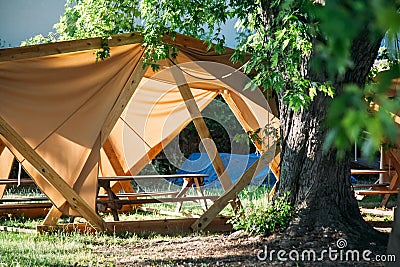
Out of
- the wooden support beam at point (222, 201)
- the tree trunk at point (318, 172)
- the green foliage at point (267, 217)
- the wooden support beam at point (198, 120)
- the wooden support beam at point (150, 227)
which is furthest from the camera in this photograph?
the wooden support beam at point (198, 120)

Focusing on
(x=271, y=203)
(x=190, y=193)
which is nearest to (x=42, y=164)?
(x=271, y=203)

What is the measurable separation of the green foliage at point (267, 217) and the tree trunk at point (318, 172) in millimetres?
98

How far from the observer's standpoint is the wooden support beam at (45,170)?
21.6 ft

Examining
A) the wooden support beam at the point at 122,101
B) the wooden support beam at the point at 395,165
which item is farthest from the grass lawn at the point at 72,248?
the wooden support beam at the point at 395,165

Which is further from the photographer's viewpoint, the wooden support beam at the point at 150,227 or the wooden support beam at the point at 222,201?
the wooden support beam at the point at 222,201

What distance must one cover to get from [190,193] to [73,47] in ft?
17.8

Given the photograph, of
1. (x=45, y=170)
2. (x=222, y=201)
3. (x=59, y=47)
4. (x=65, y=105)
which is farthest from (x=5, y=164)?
(x=222, y=201)

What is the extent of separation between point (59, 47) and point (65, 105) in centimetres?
63

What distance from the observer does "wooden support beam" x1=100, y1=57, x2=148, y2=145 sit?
711cm

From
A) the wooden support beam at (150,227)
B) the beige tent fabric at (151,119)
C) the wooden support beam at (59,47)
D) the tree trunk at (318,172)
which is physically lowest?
the wooden support beam at (150,227)

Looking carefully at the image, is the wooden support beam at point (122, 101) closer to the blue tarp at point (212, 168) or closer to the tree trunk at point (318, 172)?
the tree trunk at point (318, 172)

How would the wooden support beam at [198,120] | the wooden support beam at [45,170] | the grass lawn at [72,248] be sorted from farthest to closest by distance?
the wooden support beam at [198,120] → the wooden support beam at [45,170] → the grass lawn at [72,248]

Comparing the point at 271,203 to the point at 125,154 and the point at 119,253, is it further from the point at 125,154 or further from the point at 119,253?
the point at 125,154

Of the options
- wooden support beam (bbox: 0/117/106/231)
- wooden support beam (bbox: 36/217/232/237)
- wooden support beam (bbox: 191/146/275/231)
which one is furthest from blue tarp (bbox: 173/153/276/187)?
wooden support beam (bbox: 0/117/106/231)
